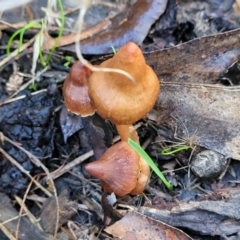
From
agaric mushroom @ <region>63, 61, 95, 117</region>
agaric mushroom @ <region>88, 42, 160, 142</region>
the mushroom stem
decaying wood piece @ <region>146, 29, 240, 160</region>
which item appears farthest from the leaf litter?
agaric mushroom @ <region>88, 42, 160, 142</region>

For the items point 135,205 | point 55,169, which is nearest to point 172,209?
point 135,205

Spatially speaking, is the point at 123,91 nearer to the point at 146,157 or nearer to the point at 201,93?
the point at 146,157

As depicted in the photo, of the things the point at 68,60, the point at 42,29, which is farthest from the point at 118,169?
the point at 42,29

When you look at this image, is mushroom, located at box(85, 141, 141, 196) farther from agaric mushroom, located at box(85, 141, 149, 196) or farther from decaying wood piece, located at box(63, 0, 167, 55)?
decaying wood piece, located at box(63, 0, 167, 55)

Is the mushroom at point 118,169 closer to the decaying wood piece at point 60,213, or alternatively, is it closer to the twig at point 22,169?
the decaying wood piece at point 60,213

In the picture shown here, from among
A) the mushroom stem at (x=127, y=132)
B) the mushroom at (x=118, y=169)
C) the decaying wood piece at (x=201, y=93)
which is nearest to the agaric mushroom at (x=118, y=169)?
the mushroom at (x=118, y=169)

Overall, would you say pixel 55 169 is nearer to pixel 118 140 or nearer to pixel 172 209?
pixel 118 140
